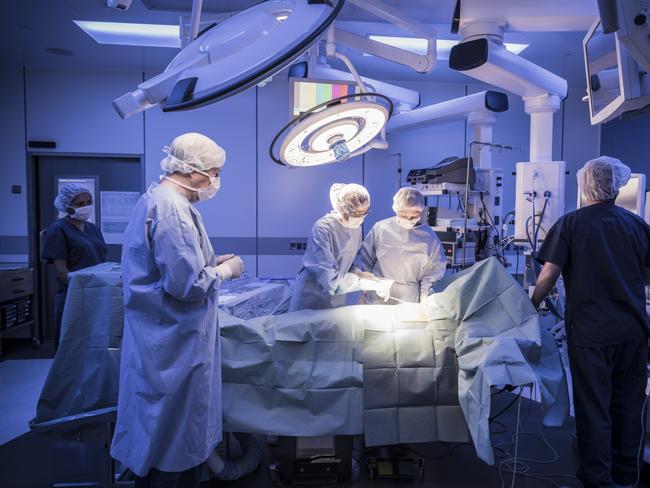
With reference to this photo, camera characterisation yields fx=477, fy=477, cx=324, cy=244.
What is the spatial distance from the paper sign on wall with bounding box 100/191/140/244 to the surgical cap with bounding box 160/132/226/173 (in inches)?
135

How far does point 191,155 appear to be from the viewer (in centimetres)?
169

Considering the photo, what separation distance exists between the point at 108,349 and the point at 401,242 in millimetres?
1763

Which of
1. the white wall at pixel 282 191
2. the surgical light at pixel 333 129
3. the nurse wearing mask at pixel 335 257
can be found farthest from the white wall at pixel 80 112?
the surgical light at pixel 333 129

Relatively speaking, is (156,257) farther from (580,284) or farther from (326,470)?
(580,284)

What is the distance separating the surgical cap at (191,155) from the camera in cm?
169

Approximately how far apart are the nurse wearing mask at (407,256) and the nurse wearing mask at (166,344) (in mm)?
1537

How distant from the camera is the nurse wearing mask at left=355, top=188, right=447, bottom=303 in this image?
2.96 m

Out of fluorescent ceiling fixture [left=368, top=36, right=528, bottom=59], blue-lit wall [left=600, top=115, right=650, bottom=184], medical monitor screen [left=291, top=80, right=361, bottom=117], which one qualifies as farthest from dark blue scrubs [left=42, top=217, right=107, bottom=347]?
blue-lit wall [left=600, top=115, right=650, bottom=184]

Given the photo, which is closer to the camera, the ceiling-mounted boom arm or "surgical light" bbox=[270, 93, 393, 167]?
"surgical light" bbox=[270, 93, 393, 167]

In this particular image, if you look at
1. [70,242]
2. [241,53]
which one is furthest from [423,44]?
[241,53]

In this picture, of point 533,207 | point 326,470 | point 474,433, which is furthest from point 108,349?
point 533,207

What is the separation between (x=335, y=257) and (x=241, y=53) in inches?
71.1

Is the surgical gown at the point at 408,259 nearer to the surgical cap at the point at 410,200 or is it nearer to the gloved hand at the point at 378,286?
the surgical cap at the point at 410,200

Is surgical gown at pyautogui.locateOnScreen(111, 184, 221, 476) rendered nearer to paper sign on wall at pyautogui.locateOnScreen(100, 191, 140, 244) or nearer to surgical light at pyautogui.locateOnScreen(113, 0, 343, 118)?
surgical light at pyautogui.locateOnScreen(113, 0, 343, 118)
